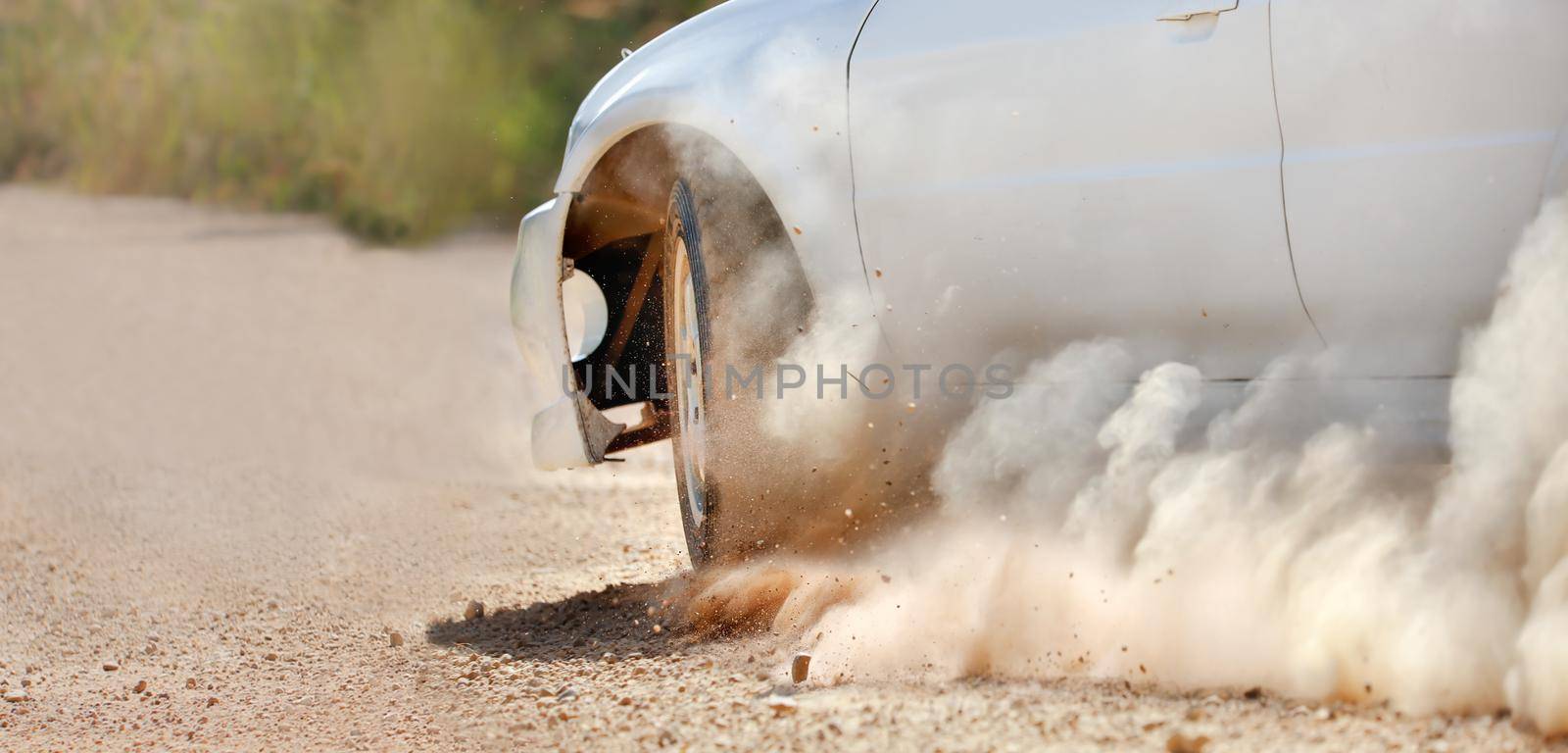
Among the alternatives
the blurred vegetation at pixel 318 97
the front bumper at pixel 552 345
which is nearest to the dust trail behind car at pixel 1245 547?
the front bumper at pixel 552 345

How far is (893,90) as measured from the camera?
11.2 ft

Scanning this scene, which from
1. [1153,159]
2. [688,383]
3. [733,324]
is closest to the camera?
[1153,159]

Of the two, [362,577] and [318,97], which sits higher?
[318,97]

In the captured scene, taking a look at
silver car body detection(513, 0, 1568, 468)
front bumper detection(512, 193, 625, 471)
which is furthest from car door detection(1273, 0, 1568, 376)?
front bumper detection(512, 193, 625, 471)

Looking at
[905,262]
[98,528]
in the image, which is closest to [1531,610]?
[905,262]

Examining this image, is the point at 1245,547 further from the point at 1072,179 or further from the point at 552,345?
the point at 552,345

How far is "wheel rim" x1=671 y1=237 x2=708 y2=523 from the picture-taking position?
157 inches

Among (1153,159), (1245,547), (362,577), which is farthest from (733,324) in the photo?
(362,577)

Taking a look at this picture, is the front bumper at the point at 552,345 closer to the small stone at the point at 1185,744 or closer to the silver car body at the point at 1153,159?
the silver car body at the point at 1153,159

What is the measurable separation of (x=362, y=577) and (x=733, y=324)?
2020 millimetres

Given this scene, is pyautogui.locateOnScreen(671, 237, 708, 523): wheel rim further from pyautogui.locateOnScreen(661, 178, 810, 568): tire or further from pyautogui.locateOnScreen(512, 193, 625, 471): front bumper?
pyautogui.locateOnScreen(512, 193, 625, 471): front bumper

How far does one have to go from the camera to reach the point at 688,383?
13.5 ft

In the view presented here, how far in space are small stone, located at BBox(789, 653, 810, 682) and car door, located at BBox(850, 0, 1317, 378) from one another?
2.51 feet

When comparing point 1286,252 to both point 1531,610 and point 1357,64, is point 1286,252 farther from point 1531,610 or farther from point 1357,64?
point 1531,610
